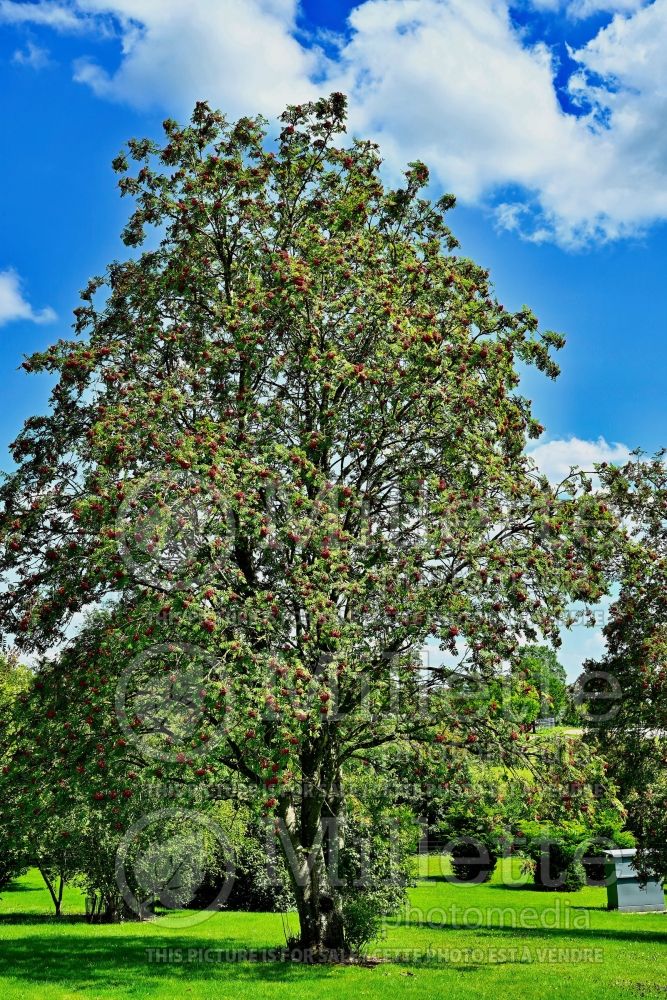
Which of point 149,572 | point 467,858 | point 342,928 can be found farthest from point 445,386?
point 467,858

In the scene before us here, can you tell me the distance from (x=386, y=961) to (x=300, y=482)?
10376mm

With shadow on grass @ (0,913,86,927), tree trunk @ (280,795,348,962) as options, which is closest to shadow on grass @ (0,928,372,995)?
tree trunk @ (280,795,348,962)

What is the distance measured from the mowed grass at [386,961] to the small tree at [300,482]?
229 centimetres

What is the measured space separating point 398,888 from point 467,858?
110ft

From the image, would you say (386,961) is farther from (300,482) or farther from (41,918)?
(41,918)

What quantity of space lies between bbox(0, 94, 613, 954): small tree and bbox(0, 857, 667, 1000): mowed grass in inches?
90.2

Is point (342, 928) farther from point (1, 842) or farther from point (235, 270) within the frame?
point (235, 270)

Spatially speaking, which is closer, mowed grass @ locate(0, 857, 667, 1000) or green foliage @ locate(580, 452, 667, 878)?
mowed grass @ locate(0, 857, 667, 1000)

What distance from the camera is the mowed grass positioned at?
44.8ft

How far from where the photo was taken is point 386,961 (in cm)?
1688

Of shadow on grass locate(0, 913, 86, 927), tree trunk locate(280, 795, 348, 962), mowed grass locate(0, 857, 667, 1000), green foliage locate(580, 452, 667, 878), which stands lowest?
shadow on grass locate(0, 913, 86, 927)

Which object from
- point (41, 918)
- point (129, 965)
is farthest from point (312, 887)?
point (41, 918)

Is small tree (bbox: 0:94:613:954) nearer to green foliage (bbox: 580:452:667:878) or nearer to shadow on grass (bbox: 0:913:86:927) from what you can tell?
green foliage (bbox: 580:452:667:878)

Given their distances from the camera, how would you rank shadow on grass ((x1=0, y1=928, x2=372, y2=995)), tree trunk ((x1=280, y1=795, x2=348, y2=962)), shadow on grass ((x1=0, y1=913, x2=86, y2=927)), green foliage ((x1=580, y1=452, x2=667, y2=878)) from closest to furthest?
shadow on grass ((x1=0, y1=928, x2=372, y2=995)) → tree trunk ((x1=280, y1=795, x2=348, y2=962)) → green foliage ((x1=580, y1=452, x2=667, y2=878)) → shadow on grass ((x1=0, y1=913, x2=86, y2=927))
